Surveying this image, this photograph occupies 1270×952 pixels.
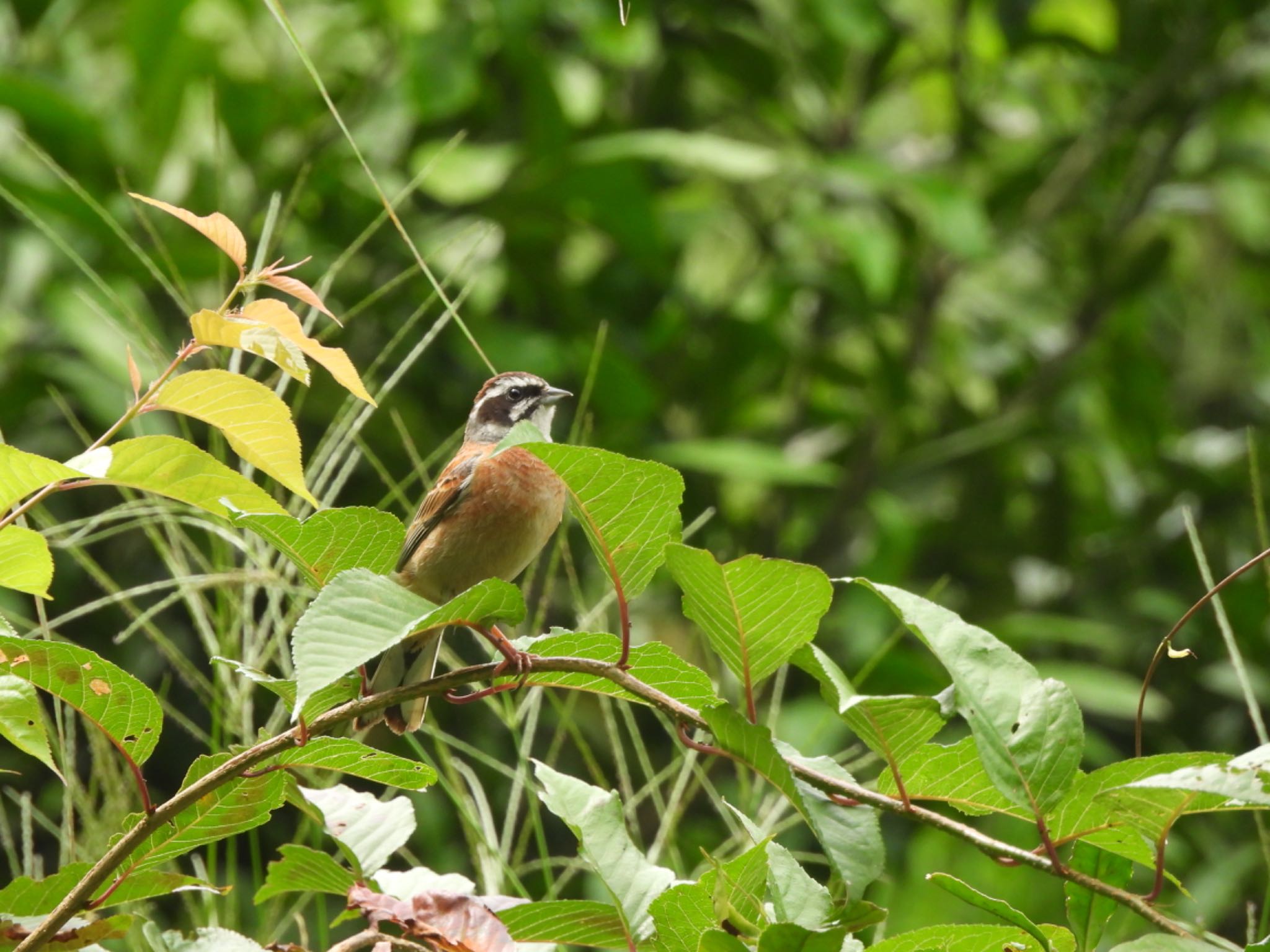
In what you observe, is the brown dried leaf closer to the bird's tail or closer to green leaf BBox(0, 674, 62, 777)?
green leaf BBox(0, 674, 62, 777)

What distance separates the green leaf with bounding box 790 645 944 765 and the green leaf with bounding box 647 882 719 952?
21cm

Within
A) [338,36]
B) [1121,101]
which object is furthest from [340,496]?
[1121,101]

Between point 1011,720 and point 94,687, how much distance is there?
836 mm

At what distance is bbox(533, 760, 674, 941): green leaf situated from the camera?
133cm

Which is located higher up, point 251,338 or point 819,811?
point 251,338

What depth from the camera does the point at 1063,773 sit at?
3.83 ft

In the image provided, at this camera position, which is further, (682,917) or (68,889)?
(68,889)

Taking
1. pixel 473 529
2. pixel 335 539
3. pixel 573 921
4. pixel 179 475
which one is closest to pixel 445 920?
pixel 573 921

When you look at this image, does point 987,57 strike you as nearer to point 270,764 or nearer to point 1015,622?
point 1015,622

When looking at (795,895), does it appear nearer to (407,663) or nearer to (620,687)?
(620,687)

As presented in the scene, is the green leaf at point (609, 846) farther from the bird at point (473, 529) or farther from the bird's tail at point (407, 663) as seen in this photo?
the bird at point (473, 529)

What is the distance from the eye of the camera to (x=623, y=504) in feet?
4.01

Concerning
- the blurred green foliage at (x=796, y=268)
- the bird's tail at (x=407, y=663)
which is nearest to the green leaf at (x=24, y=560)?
the bird's tail at (x=407, y=663)

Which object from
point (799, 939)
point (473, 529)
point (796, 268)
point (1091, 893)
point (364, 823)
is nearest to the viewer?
point (799, 939)
